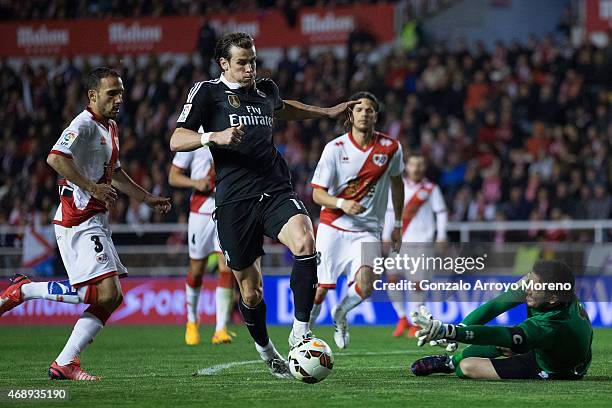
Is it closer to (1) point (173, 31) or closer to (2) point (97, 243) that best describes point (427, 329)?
(2) point (97, 243)

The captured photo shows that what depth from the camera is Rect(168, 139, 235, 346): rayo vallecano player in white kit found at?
43.1 feet

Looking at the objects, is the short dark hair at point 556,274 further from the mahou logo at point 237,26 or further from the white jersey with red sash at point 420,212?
the mahou logo at point 237,26

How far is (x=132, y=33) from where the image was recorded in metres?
27.7

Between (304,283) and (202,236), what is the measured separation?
17.6 feet

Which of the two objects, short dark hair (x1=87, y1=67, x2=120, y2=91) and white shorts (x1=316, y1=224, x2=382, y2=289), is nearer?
short dark hair (x1=87, y1=67, x2=120, y2=91)

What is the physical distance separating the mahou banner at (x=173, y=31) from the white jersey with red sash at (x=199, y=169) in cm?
1221

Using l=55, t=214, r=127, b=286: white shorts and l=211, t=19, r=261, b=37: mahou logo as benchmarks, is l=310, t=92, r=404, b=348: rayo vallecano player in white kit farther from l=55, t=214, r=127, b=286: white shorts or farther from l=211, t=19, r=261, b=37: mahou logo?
l=211, t=19, r=261, b=37: mahou logo

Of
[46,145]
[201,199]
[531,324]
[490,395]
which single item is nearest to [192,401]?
[490,395]

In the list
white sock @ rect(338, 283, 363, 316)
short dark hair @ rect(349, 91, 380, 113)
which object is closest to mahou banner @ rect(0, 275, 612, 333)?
white sock @ rect(338, 283, 363, 316)

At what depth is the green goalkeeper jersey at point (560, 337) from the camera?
7797mm

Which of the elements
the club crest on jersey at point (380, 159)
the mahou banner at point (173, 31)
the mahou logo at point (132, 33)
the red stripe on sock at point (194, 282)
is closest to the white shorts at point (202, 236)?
the red stripe on sock at point (194, 282)

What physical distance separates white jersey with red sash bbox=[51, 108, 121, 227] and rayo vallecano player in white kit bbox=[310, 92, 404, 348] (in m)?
3.16

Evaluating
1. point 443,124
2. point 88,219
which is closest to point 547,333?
point 88,219

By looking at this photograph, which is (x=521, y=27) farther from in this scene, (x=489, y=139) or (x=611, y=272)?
(x=611, y=272)
